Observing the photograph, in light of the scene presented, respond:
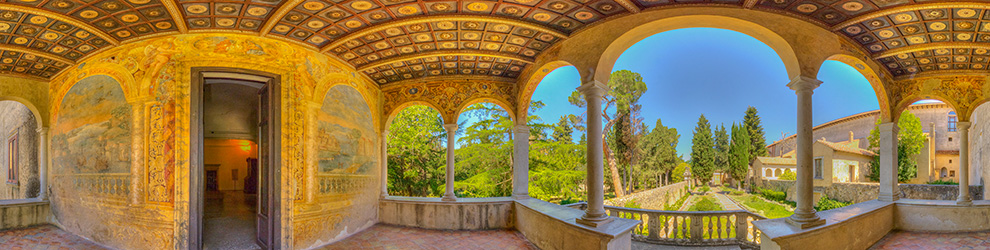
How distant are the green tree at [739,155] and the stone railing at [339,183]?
3960 cm

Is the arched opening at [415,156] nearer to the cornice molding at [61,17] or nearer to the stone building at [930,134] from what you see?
the cornice molding at [61,17]

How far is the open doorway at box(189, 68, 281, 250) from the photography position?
289 inches

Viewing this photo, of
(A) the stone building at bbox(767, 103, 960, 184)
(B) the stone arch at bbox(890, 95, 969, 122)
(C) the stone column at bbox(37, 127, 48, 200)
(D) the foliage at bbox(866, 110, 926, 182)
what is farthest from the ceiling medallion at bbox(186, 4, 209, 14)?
(A) the stone building at bbox(767, 103, 960, 184)

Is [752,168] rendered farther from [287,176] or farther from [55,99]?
[55,99]

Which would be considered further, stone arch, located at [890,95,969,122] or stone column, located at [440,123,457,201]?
stone column, located at [440,123,457,201]

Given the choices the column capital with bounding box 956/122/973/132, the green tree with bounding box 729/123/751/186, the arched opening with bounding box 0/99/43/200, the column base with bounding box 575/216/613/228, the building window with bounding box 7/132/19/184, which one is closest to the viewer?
the column base with bounding box 575/216/613/228

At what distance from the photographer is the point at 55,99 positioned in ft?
31.7

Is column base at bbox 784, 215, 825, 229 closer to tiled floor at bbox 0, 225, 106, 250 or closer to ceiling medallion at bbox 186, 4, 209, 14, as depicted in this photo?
ceiling medallion at bbox 186, 4, 209, 14

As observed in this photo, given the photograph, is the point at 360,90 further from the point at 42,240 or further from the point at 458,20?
the point at 42,240

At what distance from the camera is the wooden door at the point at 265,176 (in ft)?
25.2

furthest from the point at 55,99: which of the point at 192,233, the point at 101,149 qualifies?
the point at 192,233

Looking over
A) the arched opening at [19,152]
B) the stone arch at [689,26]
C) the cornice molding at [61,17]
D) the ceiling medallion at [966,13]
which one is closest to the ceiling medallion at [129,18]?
the cornice molding at [61,17]

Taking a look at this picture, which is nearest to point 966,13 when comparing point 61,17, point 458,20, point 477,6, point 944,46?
point 944,46

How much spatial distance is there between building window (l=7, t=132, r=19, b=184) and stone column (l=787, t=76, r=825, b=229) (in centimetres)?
2193
